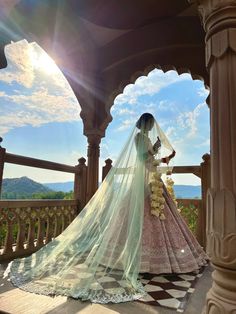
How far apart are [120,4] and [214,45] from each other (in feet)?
6.80

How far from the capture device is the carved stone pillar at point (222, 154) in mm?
1064

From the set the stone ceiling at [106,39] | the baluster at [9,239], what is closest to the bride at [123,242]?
Answer: the baluster at [9,239]

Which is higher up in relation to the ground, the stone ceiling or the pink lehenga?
the stone ceiling

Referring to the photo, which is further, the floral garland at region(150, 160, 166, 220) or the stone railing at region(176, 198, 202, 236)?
the stone railing at region(176, 198, 202, 236)

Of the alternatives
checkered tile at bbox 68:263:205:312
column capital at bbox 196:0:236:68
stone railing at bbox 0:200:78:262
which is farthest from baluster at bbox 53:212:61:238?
column capital at bbox 196:0:236:68

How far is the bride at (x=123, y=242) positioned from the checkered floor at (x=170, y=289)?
0.24 ft

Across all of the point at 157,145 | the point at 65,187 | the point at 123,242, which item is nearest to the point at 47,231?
the point at 123,242

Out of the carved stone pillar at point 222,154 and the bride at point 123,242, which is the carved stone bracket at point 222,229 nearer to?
the carved stone pillar at point 222,154

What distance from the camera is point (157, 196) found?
2.79 metres

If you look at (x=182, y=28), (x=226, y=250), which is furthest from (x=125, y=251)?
(x=182, y=28)

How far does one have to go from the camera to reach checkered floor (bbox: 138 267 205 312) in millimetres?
1836

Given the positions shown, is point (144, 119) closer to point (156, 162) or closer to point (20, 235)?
point (156, 162)

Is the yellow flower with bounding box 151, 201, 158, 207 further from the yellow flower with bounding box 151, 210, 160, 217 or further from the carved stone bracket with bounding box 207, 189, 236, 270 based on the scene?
the carved stone bracket with bounding box 207, 189, 236, 270

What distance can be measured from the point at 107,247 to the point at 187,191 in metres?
1.89
